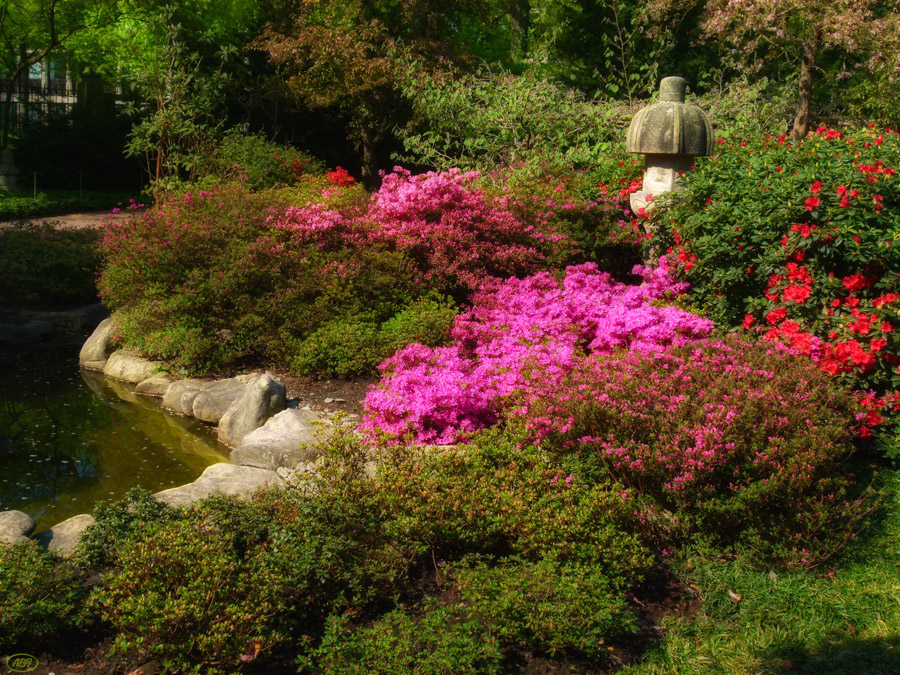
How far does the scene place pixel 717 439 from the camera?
Result: 4.24 metres

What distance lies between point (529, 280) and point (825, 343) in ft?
10.1

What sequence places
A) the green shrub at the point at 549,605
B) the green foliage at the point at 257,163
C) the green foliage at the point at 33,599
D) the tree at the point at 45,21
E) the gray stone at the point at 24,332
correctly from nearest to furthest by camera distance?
the green foliage at the point at 33,599
the green shrub at the point at 549,605
the gray stone at the point at 24,332
the green foliage at the point at 257,163
the tree at the point at 45,21

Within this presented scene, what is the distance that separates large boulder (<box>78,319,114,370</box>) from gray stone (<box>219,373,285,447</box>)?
9.30 feet

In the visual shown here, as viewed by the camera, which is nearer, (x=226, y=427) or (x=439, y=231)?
(x=226, y=427)

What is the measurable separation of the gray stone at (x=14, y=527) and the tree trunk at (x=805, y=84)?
46.7 feet

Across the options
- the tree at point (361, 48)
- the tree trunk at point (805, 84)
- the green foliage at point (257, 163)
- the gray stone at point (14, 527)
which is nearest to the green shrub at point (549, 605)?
the gray stone at point (14, 527)

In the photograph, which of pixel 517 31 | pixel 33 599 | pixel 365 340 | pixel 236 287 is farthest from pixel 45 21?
pixel 33 599

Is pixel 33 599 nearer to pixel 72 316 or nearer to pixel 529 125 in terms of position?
pixel 72 316

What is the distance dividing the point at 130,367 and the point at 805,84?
44.2ft

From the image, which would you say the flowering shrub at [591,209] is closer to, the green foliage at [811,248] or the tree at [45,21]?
the green foliage at [811,248]

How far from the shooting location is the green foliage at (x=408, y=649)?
9.64ft

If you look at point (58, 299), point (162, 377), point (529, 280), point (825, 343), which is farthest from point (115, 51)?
point (825, 343)

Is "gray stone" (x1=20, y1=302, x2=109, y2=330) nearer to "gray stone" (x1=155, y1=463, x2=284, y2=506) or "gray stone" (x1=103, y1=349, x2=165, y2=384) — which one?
"gray stone" (x1=103, y1=349, x2=165, y2=384)

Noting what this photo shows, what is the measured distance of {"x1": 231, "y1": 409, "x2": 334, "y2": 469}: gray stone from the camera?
18.1ft
